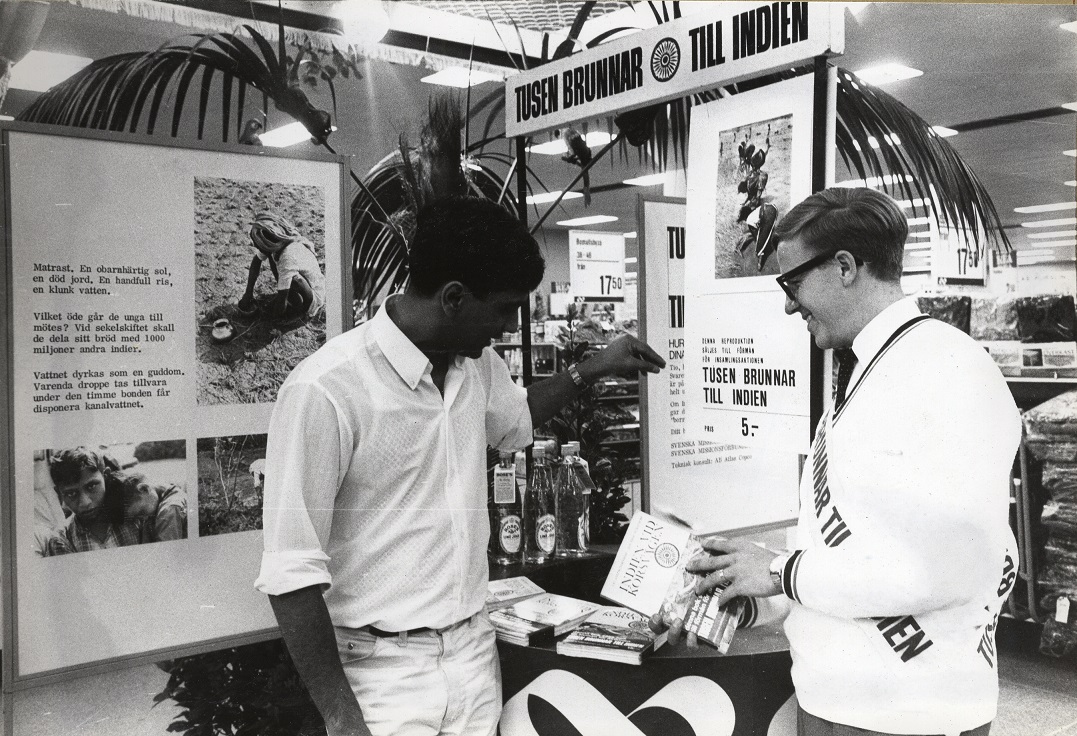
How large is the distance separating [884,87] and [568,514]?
162cm

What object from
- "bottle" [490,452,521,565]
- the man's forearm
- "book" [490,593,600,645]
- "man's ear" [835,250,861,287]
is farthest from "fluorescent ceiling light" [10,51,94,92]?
"man's ear" [835,250,861,287]

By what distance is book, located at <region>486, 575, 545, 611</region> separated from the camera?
209 cm

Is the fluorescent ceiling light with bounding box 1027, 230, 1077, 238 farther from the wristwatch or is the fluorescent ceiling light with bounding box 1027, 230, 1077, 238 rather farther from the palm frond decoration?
the palm frond decoration

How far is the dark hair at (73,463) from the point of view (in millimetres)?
1755

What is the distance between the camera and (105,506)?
184 centimetres

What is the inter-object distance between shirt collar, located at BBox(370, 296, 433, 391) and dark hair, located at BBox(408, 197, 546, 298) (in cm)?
10

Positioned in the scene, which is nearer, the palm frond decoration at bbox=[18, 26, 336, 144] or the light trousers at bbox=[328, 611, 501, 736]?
the light trousers at bbox=[328, 611, 501, 736]

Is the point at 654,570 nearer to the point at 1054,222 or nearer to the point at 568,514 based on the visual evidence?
the point at 568,514

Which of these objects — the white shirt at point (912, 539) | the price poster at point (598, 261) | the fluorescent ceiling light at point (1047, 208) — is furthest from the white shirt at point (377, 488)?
the fluorescent ceiling light at point (1047, 208)

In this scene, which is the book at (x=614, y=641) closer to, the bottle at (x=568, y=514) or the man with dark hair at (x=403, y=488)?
the man with dark hair at (x=403, y=488)

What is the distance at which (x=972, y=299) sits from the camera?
114 inches

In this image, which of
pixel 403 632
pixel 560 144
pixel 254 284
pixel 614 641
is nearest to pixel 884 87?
pixel 560 144

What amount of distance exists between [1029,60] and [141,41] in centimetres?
224

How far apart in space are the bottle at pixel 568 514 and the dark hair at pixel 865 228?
1203 millimetres
